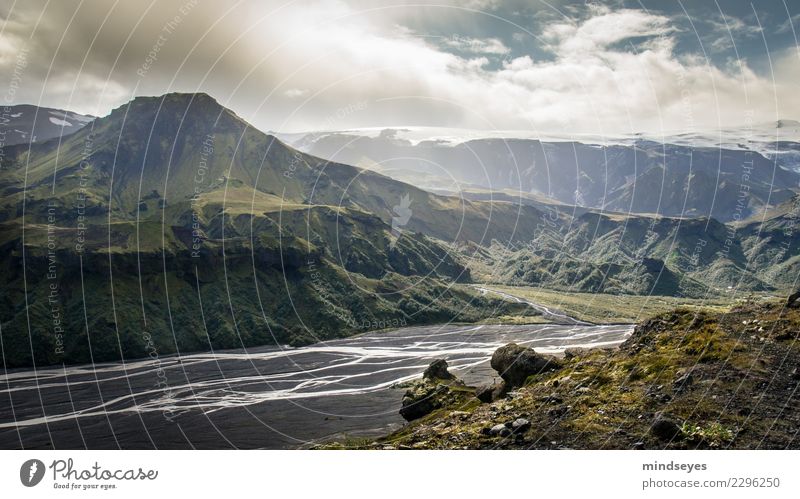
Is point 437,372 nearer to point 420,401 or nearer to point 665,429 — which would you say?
point 420,401

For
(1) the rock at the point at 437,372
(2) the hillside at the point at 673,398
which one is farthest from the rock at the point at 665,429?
(1) the rock at the point at 437,372

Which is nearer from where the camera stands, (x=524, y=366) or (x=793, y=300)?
(x=793, y=300)

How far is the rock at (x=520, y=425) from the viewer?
96.7ft

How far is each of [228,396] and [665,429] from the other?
96808 millimetres

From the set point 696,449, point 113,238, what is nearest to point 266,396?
point 696,449

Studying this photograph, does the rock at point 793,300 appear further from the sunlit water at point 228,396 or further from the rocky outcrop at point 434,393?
the sunlit water at point 228,396

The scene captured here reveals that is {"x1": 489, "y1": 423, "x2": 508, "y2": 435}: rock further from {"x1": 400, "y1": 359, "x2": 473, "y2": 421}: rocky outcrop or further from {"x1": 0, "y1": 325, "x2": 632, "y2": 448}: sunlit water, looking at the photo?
{"x1": 0, "y1": 325, "x2": 632, "y2": 448}: sunlit water

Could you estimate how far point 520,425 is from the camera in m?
29.5

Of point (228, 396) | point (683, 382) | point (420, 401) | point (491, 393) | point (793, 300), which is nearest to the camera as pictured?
point (683, 382)

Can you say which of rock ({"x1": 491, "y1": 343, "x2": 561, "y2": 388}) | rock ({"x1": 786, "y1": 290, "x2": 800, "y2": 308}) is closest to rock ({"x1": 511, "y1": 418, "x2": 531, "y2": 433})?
rock ({"x1": 491, "y1": 343, "x2": 561, "y2": 388})

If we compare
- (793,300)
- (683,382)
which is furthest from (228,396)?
(793,300)

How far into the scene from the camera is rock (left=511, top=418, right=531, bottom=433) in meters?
29.5
